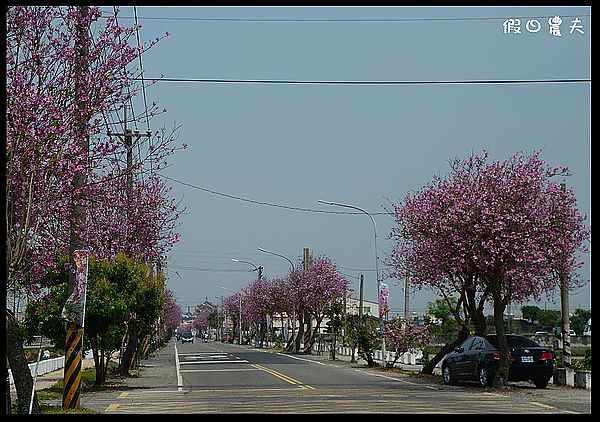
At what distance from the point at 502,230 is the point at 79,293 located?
10.5 metres

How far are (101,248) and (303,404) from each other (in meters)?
7.24

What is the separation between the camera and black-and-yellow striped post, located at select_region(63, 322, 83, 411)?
18.5 m

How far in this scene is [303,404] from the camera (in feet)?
64.4

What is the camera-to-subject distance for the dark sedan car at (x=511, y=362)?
24.5 metres

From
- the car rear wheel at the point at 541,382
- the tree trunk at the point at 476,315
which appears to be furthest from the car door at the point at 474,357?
the tree trunk at the point at 476,315

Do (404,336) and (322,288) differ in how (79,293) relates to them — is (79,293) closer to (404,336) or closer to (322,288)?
(404,336)

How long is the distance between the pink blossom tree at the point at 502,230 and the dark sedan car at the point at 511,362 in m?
0.52

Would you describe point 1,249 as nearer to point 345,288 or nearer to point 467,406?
point 467,406

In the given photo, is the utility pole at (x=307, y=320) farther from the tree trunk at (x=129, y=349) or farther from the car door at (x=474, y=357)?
the car door at (x=474, y=357)

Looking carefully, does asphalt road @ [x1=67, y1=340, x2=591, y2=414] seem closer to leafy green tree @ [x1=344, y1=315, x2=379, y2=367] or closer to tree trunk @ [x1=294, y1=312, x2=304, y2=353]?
leafy green tree @ [x1=344, y1=315, x2=379, y2=367]

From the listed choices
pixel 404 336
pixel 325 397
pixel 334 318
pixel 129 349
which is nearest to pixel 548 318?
pixel 334 318

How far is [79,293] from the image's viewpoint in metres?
17.9

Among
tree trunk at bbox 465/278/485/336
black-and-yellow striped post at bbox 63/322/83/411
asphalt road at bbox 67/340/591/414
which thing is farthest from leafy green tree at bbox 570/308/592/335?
black-and-yellow striped post at bbox 63/322/83/411
